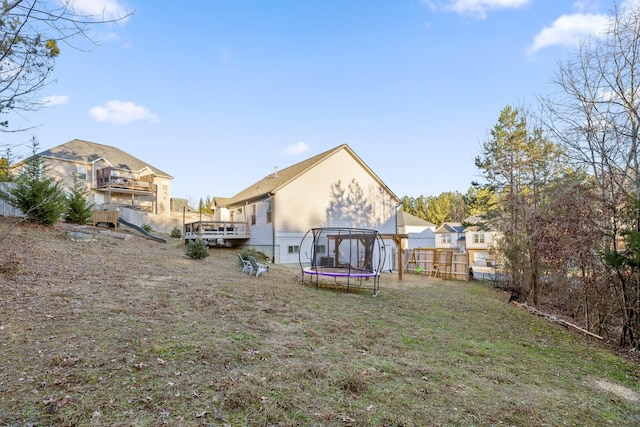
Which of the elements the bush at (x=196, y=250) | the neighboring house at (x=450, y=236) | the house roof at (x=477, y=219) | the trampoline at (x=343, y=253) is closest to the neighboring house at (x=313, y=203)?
the bush at (x=196, y=250)

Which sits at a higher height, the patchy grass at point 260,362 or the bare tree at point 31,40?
the bare tree at point 31,40

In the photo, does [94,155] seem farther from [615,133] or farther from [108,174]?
[615,133]

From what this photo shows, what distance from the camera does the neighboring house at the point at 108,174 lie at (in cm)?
2541

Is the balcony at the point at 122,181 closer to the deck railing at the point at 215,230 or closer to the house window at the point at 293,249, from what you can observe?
the deck railing at the point at 215,230

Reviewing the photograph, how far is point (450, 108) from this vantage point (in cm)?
1537

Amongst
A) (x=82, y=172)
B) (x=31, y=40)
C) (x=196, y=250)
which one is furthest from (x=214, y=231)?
(x=31, y=40)

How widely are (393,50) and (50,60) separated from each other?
1290 centimetres

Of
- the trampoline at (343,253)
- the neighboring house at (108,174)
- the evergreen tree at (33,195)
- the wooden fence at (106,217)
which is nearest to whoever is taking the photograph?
the evergreen tree at (33,195)

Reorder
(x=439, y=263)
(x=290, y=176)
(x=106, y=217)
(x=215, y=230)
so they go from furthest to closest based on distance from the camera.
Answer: (x=215, y=230) → (x=290, y=176) → (x=439, y=263) → (x=106, y=217)

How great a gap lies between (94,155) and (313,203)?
2040cm

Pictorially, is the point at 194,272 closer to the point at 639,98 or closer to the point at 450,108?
the point at 639,98

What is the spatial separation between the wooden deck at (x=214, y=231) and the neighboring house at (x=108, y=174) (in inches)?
377

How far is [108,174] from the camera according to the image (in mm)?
26016

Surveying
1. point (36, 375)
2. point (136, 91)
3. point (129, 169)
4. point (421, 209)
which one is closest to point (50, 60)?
point (36, 375)
